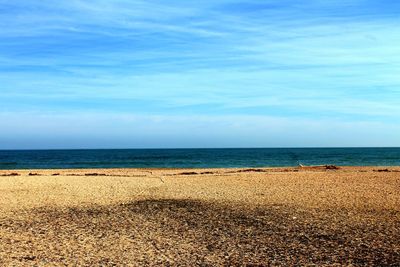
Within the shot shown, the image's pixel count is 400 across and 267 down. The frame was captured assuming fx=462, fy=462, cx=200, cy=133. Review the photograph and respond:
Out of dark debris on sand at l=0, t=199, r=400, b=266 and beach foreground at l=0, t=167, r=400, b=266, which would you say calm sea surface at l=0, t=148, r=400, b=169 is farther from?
dark debris on sand at l=0, t=199, r=400, b=266

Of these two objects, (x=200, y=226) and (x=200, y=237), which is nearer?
(x=200, y=237)

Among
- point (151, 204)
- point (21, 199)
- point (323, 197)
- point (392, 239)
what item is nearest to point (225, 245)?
point (392, 239)

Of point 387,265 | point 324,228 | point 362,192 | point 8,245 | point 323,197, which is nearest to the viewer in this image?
point 387,265

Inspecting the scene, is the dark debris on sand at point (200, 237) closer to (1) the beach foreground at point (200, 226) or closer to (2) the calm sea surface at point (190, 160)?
(1) the beach foreground at point (200, 226)

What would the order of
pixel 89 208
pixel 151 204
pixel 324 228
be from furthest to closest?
pixel 151 204, pixel 89 208, pixel 324 228

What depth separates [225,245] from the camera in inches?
350

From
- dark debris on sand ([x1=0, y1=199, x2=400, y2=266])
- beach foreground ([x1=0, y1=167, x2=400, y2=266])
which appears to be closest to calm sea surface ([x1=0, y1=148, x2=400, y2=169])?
beach foreground ([x1=0, y1=167, x2=400, y2=266])

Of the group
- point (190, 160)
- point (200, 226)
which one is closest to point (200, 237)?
point (200, 226)

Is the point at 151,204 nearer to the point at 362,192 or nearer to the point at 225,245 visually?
the point at 225,245

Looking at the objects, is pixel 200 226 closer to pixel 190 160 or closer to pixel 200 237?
pixel 200 237

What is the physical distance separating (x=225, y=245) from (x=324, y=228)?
2.67 metres

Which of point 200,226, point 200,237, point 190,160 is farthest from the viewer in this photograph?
point 190,160

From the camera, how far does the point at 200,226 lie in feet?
35.1

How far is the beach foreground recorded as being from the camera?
8060mm
